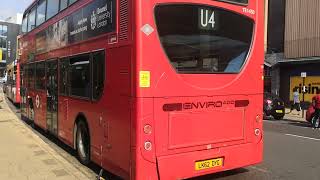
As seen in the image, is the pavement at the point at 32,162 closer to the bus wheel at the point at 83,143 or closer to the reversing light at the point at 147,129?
the bus wheel at the point at 83,143

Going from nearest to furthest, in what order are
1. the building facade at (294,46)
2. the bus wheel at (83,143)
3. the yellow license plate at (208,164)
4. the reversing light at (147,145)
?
the reversing light at (147,145), the yellow license plate at (208,164), the bus wheel at (83,143), the building facade at (294,46)

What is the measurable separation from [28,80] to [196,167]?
1029cm

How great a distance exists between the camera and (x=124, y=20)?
22.8 feet

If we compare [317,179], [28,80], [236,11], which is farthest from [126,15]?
[28,80]

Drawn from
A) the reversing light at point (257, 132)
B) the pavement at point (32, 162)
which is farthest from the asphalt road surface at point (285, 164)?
the pavement at point (32, 162)

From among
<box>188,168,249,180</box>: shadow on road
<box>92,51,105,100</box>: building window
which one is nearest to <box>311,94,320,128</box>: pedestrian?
<box>188,168,249,180</box>: shadow on road

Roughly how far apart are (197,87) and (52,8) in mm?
6118

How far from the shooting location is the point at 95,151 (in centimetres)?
848

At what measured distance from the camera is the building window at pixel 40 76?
1314 cm

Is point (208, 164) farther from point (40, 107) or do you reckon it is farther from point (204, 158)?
point (40, 107)

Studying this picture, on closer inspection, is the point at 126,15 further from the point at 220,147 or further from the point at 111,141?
the point at 220,147

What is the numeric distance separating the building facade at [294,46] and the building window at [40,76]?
68.3 ft

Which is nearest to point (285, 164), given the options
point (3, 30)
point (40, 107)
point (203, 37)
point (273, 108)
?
point (203, 37)

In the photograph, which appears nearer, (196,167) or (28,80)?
(196,167)
